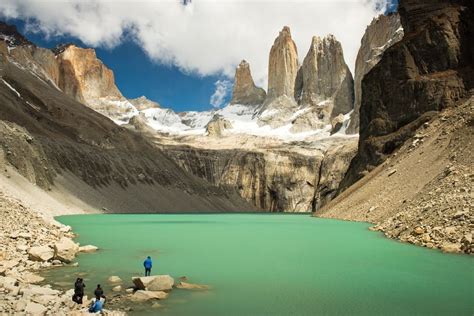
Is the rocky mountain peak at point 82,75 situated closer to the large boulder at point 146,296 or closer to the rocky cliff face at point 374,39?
the rocky cliff face at point 374,39

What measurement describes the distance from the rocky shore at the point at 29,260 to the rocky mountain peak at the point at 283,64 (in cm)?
17268

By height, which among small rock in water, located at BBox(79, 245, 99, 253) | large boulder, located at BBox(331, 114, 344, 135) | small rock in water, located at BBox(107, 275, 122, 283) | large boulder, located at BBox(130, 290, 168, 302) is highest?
large boulder, located at BBox(331, 114, 344, 135)

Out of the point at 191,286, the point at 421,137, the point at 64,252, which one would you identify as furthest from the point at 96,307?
the point at 421,137

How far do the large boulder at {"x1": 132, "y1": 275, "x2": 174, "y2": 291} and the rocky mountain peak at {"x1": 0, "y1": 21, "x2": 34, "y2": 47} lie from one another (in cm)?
12859

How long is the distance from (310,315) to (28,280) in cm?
774

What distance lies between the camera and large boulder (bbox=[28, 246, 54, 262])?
1573cm

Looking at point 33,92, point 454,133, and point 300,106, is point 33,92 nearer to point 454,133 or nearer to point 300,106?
point 454,133

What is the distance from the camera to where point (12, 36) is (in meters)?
132

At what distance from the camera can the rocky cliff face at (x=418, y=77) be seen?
47.8 meters

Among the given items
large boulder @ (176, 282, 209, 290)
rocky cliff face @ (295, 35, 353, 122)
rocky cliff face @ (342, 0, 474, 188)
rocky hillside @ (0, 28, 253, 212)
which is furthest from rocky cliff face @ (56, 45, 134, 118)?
large boulder @ (176, 282, 209, 290)

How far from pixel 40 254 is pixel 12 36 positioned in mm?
134027

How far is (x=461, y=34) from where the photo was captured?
166ft

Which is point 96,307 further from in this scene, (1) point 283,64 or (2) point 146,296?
(1) point 283,64

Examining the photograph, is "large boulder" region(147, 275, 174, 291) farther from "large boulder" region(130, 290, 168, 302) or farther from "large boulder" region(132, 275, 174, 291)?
"large boulder" region(130, 290, 168, 302)
